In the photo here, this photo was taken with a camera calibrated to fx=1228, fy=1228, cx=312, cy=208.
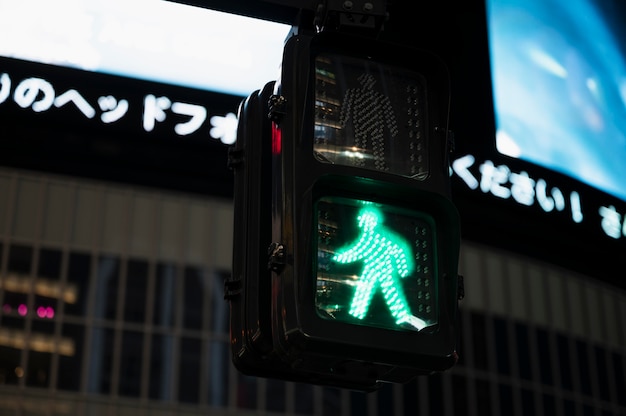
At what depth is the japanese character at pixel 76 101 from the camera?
3.98 metres

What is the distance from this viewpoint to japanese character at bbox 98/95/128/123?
4.02 meters

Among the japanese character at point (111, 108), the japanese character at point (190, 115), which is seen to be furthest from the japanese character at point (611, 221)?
the japanese character at point (111, 108)

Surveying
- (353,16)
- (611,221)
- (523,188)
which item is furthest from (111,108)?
(611,221)

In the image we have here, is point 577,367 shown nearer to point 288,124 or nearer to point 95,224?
point 95,224

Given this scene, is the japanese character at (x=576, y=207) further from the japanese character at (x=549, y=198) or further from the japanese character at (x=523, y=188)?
the japanese character at (x=523, y=188)

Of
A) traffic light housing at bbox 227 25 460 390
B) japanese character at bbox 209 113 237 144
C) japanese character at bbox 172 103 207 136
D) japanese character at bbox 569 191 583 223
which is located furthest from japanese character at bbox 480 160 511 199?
traffic light housing at bbox 227 25 460 390

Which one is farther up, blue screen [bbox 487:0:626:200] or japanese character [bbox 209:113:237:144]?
blue screen [bbox 487:0:626:200]

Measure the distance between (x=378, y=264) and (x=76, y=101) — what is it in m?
1.59

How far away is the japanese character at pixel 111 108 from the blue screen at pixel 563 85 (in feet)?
5.56

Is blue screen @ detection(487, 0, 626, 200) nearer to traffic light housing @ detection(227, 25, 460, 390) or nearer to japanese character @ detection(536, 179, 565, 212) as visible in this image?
japanese character @ detection(536, 179, 565, 212)

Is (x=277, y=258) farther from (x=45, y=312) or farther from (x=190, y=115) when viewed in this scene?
(x=45, y=312)

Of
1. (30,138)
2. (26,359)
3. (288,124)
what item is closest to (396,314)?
(288,124)

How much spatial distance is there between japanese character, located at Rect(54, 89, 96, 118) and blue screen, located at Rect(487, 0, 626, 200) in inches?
72.0

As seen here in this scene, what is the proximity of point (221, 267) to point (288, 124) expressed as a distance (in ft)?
86.2
